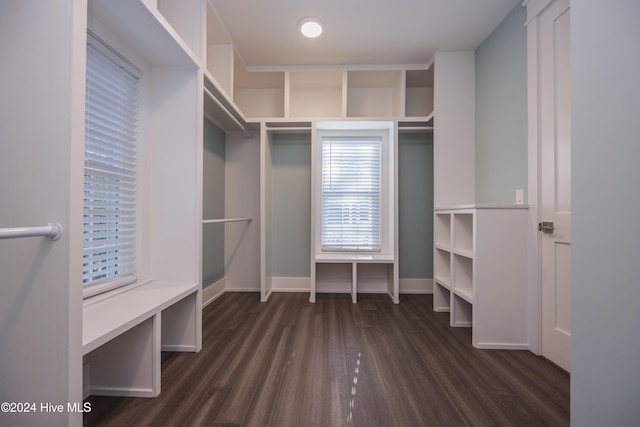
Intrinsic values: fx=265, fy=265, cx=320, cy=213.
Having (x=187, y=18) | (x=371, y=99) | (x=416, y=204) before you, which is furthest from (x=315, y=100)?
(x=416, y=204)

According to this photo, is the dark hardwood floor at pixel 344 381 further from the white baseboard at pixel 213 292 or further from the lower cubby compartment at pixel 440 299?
the white baseboard at pixel 213 292

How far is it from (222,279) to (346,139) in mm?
2240

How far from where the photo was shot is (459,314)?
228cm

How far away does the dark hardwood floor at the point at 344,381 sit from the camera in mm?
1221

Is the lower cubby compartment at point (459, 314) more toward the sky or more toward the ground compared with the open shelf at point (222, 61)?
more toward the ground

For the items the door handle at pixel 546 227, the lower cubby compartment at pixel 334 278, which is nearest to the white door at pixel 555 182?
the door handle at pixel 546 227

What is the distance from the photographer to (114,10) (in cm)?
126

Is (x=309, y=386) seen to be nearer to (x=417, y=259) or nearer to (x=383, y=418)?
(x=383, y=418)

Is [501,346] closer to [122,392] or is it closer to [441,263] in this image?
[441,263]

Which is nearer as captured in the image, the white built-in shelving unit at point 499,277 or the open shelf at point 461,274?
the white built-in shelving unit at point 499,277

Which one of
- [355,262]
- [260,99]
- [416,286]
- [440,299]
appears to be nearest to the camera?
[440,299]

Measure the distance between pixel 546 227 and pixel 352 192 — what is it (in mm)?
1870

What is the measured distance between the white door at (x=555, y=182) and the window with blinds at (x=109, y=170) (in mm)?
2694

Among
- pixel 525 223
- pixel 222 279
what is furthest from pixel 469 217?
pixel 222 279
